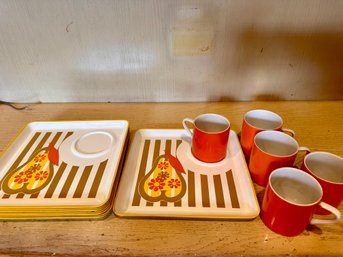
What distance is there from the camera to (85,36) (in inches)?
27.4

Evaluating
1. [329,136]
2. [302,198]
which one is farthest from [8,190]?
[329,136]

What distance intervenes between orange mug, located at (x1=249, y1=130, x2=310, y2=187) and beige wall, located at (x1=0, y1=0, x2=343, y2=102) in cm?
26

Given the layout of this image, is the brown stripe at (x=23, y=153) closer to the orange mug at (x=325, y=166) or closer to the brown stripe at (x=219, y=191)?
the brown stripe at (x=219, y=191)

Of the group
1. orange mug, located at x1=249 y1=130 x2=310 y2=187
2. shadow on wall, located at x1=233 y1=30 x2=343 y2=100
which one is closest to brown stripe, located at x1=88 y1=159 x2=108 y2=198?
orange mug, located at x1=249 y1=130 x2=310 y2=187

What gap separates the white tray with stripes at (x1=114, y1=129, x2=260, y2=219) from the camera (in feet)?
1.54

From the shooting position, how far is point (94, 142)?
0.62 metres

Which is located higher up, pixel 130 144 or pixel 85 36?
pixel 85 36

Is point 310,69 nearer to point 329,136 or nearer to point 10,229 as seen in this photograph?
point 329,136

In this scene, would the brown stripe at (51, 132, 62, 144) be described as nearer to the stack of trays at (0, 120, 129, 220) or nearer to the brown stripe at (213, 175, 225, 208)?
the stack of trays at (0, 120, 129, 220)

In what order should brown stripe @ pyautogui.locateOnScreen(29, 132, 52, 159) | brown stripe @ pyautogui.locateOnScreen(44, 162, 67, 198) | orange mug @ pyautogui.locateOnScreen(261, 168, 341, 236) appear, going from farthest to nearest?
brown stripe @ pyautogui.locateOnScreen(29, 132, 52, 159), brown stripe @ pyautogui.locateOnScreen(44, 162, 67, 198), orange mug @ pyautogui.locateOnScreen(261, 168, 341, 236)

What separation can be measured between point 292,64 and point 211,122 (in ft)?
1.07

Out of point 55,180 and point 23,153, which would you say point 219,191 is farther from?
point 23,153

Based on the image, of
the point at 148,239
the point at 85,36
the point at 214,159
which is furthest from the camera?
the point at 85,36

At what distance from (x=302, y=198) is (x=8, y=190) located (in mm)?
550
